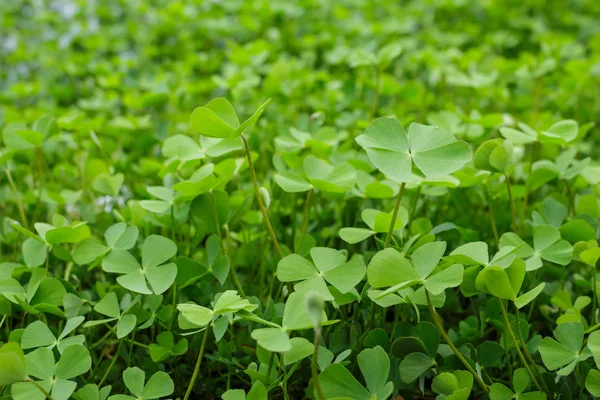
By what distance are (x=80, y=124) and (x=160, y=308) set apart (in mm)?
541

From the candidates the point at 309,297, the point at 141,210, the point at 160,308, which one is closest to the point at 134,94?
the point at 141,210

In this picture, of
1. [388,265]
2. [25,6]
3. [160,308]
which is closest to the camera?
[388,265]

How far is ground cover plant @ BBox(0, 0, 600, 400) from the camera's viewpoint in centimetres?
83

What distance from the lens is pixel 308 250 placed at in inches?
40.6

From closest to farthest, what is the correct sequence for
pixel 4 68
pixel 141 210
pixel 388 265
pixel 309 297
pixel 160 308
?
pixel 309 297
pixel 388 265
pixel 160 308
pixel 141 210
pixel 4 68

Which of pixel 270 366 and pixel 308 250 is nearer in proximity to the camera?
pixel 270 366

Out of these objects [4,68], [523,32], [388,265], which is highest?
[388,265]

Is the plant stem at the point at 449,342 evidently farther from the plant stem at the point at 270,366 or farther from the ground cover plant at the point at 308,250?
the plant stem at the point at 270,366

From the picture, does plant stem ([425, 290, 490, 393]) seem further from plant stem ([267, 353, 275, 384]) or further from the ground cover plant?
plant stem ([267, 353, 275, 384])

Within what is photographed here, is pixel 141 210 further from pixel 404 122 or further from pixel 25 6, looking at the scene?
pixel 25 6

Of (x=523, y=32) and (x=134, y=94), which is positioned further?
(x=523, y=32)

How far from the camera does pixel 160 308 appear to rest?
3.33 ft

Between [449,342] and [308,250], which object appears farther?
[308,250]

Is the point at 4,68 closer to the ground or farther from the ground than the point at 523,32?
farther from the ground
